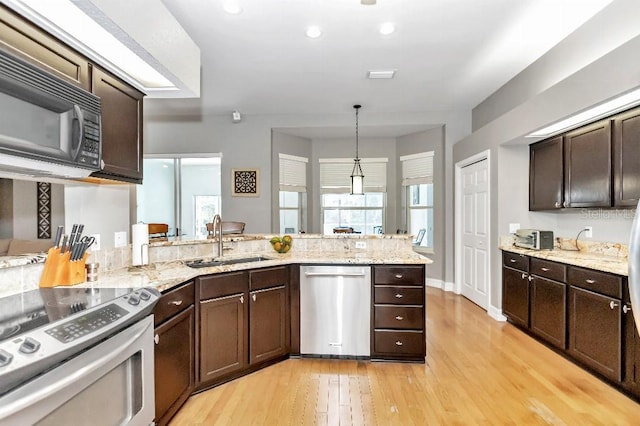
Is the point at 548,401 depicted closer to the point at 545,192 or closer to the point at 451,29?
the point at 545,192

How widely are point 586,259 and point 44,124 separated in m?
3.83

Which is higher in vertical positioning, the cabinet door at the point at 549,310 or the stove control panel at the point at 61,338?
the stove control panel at the point at 61,338

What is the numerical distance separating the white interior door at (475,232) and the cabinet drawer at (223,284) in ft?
10.8

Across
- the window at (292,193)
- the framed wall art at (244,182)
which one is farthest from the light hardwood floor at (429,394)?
the window at (292,193)

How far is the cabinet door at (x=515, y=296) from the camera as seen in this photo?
3500 mm

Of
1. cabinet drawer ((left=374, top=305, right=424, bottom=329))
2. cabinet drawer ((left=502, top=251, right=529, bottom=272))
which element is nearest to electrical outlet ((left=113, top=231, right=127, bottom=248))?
cabinet drawer ((left=374, top=305, right=424, bottom=329))

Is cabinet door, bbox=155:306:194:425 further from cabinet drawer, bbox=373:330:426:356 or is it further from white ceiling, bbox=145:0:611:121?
white ceiling, bbox=145:0:611:121

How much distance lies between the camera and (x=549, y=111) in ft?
10.2

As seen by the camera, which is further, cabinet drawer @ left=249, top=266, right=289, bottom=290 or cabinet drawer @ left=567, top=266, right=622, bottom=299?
cabinet drawer @ left=249, top=266, right=289, bottom=290

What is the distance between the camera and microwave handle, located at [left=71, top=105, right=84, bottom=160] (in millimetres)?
1438

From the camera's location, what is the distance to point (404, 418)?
210 centimetres

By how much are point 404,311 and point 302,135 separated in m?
4.07

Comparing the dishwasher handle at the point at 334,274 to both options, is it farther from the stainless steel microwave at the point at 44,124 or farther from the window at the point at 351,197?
the window at the point at 351,197

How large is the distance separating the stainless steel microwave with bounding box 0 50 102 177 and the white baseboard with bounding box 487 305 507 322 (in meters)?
4.31
